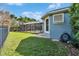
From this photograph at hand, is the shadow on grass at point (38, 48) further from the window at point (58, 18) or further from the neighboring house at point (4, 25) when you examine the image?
the window at point (58, 18)

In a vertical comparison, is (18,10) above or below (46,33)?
above

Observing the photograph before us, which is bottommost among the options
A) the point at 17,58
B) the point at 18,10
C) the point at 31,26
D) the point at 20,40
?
the point at 17,58

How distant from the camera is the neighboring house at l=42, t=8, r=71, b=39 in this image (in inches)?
186

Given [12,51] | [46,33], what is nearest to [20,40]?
[12,51]

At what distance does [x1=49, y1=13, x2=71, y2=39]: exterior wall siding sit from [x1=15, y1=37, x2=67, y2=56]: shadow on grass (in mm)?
213

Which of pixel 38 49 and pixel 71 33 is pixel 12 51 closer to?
pixel 38 49

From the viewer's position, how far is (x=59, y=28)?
4.77 meters

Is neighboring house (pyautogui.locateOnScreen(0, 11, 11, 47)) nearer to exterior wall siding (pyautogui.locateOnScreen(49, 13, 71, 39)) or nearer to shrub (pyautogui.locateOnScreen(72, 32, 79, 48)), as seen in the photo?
exterior wall siding (pyautogui.locateOnScreen(49, 13, 71, 39))

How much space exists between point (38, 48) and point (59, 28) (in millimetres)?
680

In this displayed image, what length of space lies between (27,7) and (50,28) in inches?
29.1

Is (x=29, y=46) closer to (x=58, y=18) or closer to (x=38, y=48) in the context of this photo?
(x=38, y=48)

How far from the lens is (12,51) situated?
15.2ft

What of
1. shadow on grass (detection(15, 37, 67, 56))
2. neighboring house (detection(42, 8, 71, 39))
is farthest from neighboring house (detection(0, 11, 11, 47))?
neighboring house (detection(42, 8, 71, 39))

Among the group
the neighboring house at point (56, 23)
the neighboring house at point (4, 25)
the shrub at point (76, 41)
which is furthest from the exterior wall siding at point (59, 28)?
the neighboring house at point (4, 25)
